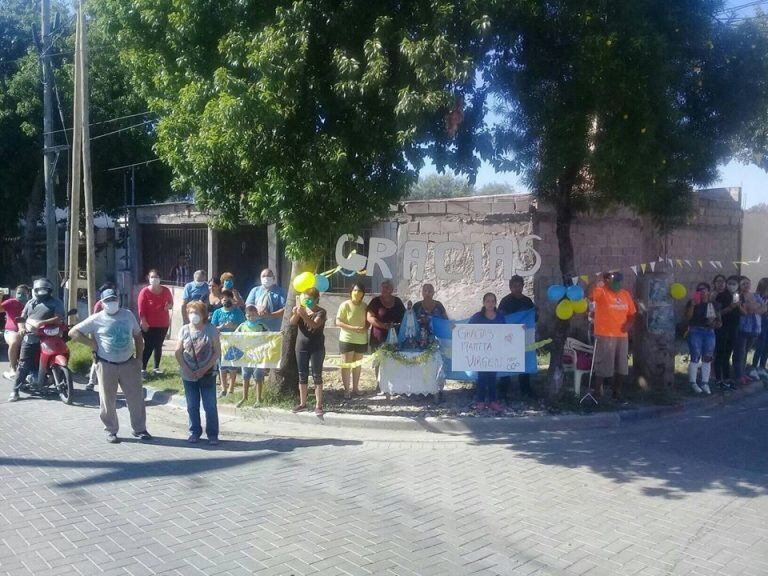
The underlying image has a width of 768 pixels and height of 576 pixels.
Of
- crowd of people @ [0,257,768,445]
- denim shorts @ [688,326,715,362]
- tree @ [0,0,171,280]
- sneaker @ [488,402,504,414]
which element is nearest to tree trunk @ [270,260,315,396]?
crowd of people @ [0,257,768,445]

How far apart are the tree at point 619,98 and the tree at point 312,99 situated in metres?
0.88

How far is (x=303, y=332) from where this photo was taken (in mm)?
9609

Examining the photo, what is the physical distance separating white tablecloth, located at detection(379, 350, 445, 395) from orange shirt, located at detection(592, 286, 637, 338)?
7.56 feet

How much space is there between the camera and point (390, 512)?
6238 mm

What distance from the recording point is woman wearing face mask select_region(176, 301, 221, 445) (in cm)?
851

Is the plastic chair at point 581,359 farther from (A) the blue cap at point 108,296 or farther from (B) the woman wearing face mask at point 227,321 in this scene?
(A) the blue cap at point 108,296

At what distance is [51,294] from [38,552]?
22.3 ft

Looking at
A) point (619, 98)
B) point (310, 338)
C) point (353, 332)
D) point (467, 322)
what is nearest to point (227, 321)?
point (353, 332)

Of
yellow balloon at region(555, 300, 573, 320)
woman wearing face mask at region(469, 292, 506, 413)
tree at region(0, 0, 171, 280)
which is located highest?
tree at region(0, 0, 171, 280)

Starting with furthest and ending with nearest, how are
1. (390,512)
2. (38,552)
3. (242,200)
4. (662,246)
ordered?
(662,246) → (242,200) → (390,512) → (38,552)

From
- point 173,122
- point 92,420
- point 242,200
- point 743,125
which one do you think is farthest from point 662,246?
point 92,420

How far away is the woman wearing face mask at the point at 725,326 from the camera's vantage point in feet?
38.5

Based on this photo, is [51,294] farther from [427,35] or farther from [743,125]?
[743,125]

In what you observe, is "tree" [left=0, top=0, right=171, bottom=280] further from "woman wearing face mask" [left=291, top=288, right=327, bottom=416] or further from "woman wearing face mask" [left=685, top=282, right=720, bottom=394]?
"woman wearing face mask" [left=685, top=282, right=720, bottom=394]
